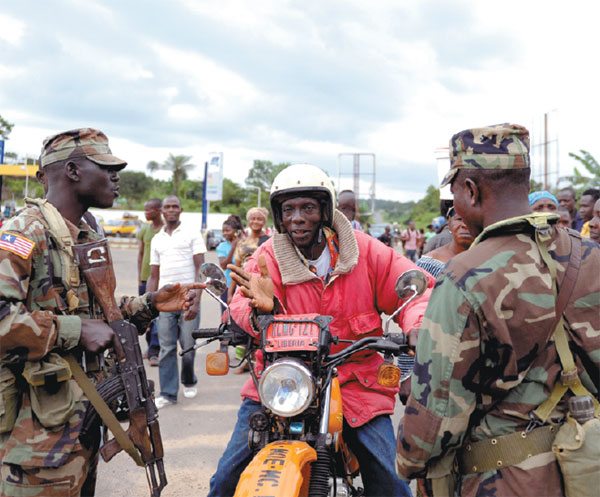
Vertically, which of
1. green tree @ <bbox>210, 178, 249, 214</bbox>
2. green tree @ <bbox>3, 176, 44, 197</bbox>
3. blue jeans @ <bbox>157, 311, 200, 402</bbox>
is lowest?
blue jeans @ <bbox>157, 311, 200, 402</bbox>

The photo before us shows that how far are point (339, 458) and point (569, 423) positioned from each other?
3.91 feet

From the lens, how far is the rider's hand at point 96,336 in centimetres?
230

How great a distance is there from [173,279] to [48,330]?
12.4ft

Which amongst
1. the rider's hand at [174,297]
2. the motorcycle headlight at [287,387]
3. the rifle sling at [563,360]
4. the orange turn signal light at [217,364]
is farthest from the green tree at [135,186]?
the rifle sling at [563,360]

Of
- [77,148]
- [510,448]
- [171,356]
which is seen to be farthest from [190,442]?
[510,448]

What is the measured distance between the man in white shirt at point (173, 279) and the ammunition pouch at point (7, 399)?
3088 mm

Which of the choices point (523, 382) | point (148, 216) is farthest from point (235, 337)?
point (148, 216)

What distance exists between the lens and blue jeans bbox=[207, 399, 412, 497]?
7.90 feet

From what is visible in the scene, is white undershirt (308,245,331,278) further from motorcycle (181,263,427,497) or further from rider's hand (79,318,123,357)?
rider's hand (79,318,123,357)

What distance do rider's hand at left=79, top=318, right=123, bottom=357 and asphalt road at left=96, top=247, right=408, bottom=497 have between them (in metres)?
1.95

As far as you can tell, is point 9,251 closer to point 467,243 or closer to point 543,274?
point 543,274

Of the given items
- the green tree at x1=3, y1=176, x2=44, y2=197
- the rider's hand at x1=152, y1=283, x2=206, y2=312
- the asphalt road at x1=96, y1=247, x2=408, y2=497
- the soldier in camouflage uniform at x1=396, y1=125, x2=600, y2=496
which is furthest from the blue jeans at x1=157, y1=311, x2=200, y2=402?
the green tree at x1=3, y1=176, x2=44, y2=197

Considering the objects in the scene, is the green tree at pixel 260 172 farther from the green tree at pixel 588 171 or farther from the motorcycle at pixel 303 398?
the motorcycle at pixel 303 398

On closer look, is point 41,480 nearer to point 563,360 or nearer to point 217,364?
point 217,364
